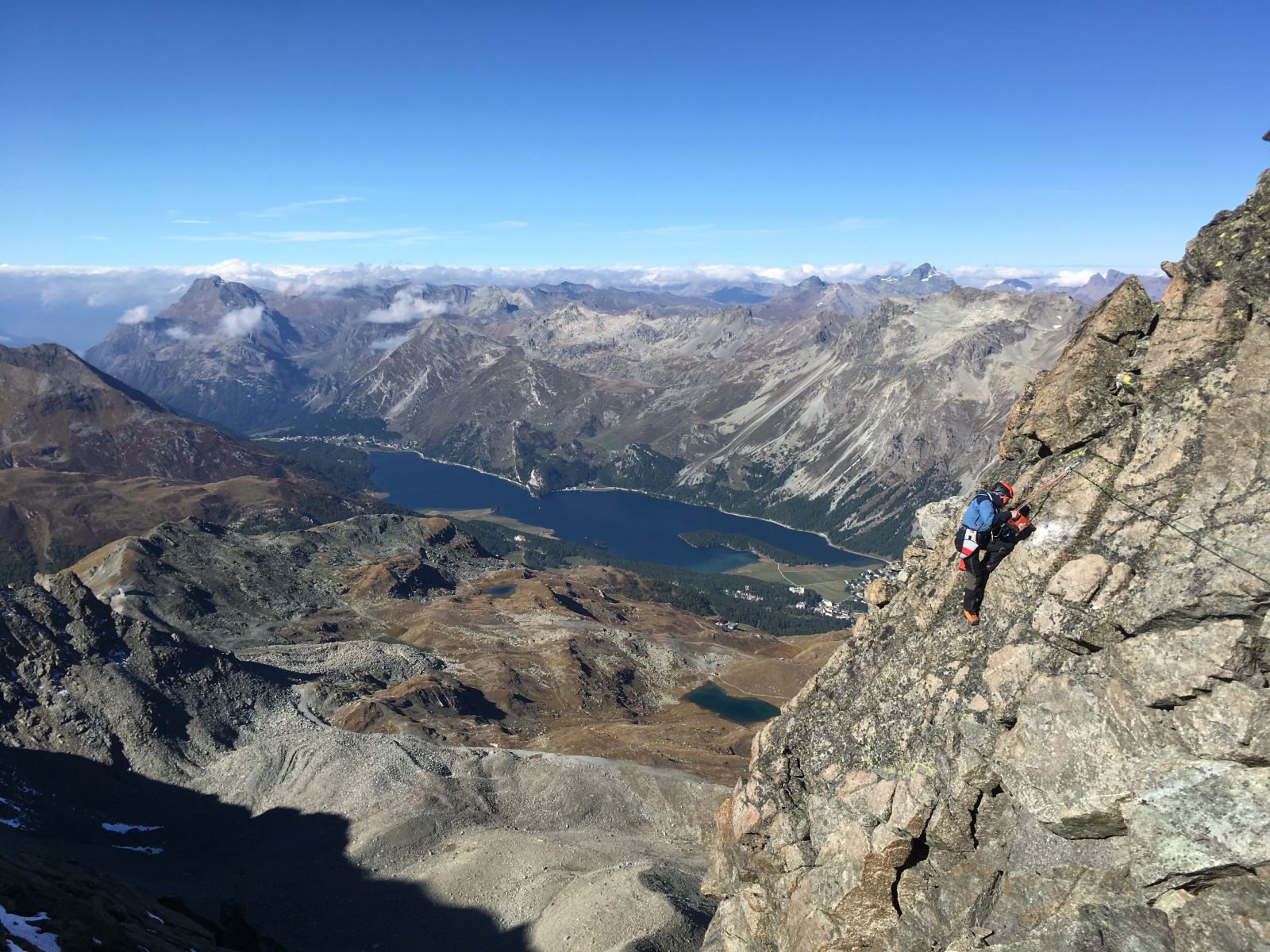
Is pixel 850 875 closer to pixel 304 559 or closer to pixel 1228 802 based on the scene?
pixel 1228 802

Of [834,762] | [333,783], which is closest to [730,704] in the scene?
[333,783]

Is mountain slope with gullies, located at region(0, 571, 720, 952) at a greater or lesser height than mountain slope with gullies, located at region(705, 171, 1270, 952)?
lesser

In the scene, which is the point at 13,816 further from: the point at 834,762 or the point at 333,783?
the point at 834,762

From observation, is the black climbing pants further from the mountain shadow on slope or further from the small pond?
the small pond

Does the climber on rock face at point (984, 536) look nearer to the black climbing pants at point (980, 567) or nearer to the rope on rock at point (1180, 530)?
the black climbing pants at point (980, 567)

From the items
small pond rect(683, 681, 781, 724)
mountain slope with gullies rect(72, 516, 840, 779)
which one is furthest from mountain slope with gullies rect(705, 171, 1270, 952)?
small pond rect(683, 681, 781, 724)

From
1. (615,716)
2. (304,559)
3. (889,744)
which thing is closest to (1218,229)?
(889,744)
